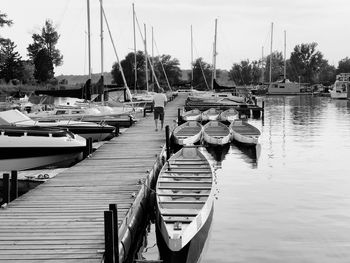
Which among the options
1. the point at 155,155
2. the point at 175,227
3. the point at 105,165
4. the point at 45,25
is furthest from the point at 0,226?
the point at 45,25

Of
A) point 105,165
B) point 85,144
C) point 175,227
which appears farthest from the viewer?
point 85,144

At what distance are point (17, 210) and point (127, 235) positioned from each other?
2683 mm

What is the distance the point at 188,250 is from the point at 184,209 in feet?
5.47

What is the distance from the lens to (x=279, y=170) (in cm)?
2300

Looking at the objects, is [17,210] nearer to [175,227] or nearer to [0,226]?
[0,226]

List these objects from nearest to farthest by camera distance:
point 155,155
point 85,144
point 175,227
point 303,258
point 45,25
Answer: point 175,227 < point 303,258 < point 155,155 < point 85,144 < point 45,25

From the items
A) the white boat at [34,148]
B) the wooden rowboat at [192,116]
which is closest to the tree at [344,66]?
the wooden rowboat at [192,116]

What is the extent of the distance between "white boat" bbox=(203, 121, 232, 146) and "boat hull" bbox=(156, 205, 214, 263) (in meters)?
14.7

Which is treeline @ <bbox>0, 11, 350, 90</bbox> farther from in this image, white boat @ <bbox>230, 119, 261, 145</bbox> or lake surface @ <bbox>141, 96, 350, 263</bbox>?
lake surface @ <bbox>141, 96, 350, 263</bbox>

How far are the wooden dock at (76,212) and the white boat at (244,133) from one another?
992cm

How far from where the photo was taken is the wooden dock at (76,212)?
9.95 meters

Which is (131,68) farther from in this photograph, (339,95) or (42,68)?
(339,95)

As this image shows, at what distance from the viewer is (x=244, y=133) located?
31.3m

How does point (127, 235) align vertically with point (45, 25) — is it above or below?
below
